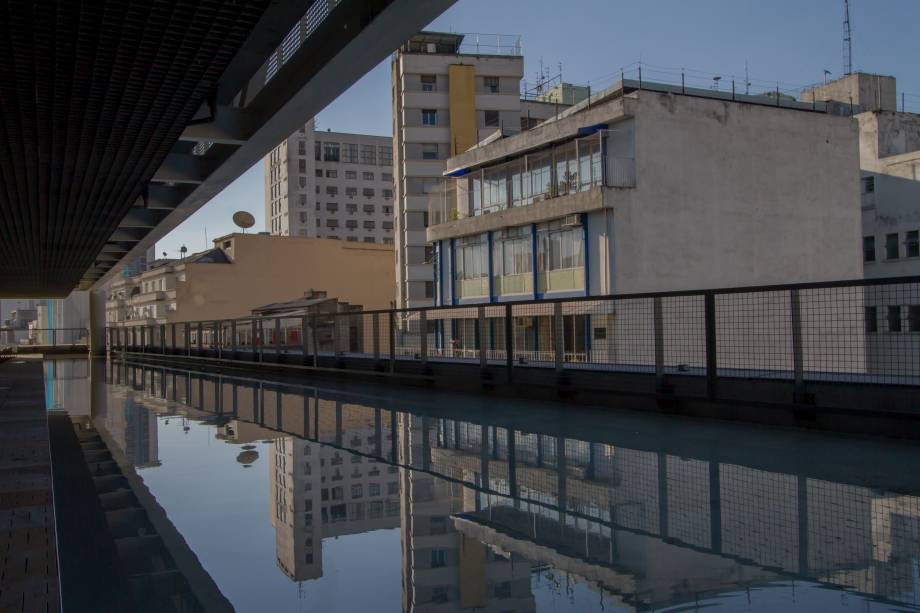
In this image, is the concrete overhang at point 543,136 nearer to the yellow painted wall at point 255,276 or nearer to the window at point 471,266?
the window at point 471,266

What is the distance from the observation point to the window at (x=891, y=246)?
48.7 metres

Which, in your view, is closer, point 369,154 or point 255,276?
point 255,276

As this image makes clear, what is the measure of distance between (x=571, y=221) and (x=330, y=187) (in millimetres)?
85512

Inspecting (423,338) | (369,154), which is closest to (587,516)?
(423,338)

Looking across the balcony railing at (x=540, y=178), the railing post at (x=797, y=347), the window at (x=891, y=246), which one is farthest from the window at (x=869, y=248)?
the railing post at (x=797, y=347)

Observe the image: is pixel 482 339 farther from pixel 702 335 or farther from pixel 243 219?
pixel 243 219

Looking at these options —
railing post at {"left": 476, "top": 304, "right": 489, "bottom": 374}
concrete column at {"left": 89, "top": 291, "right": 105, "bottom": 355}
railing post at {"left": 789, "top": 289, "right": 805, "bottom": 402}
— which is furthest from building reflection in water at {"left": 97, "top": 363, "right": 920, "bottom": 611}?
concrete column at {"left": 89, "top": 291, "right": 105, "bottom": 355}

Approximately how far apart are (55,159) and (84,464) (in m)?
5.58

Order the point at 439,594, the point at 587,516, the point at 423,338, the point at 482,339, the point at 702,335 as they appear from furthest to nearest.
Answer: the point at 423,338
the point at 482,339
the point at 702,335
the point at 587,516
the point at 439,594

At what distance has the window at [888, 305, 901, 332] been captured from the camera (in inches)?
293

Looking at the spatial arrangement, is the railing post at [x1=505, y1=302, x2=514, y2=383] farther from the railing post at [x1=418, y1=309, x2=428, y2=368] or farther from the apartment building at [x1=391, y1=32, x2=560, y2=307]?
the apartment building at [x1=391, y1=32, x2=560, y2=307]

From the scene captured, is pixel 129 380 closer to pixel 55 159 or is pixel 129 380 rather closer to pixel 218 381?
pixel 218 381

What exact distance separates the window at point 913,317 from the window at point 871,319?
33 cm

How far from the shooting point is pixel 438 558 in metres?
3.81
